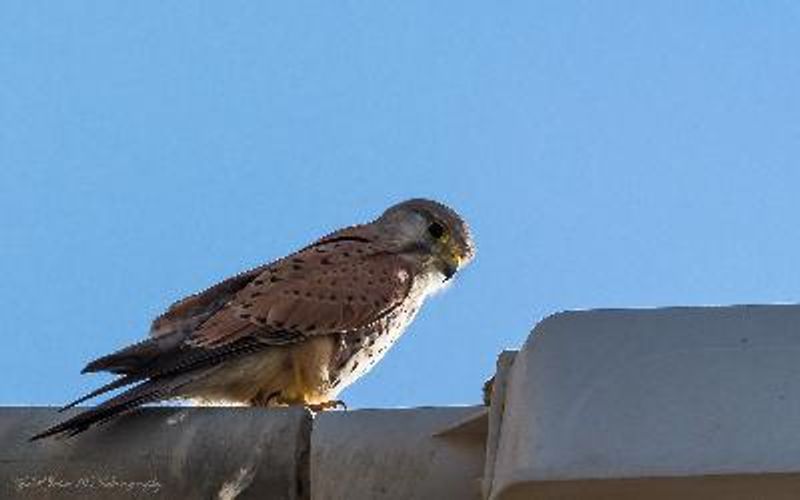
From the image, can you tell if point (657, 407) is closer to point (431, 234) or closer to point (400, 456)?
point (400, 456)

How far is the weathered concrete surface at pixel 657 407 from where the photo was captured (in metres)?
1.93

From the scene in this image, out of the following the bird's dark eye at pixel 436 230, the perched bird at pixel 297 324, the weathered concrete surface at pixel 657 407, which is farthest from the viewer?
the bird's dark eye at pixel 436 230

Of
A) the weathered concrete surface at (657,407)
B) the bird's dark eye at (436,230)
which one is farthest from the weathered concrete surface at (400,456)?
the bird's dark eye at (436,230)

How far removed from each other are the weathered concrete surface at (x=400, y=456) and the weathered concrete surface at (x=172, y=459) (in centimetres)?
7

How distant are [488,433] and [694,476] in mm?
546

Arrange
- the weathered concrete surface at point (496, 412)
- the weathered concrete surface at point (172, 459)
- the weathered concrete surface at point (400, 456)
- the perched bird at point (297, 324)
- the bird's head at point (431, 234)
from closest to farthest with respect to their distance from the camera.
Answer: the weathered concrete surface at point (496, 412) → the weathered concrete surface at point (400, 456) → the weathered concrete surface at point (172, 459) → the perched bird at point (297, 324) → the bird's head at point (431, 234)

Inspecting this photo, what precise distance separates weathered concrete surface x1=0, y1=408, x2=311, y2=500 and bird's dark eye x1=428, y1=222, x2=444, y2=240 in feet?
13.1

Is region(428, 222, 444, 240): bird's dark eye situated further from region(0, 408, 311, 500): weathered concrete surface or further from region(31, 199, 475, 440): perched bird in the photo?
region(0, 408, 311, 500): weathered concrete surface

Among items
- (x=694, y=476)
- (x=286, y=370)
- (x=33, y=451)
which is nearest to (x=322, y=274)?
(x=286, y=370)

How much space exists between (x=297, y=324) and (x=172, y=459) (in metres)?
2.80

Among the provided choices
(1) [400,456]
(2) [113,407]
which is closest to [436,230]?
(2) [113,407]

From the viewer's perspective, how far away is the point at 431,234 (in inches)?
270

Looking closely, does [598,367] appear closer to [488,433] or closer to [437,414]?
[488,433]

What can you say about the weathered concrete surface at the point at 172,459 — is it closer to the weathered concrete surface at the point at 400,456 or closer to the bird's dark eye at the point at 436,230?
the weathered concrete surface at the point at 400,456
